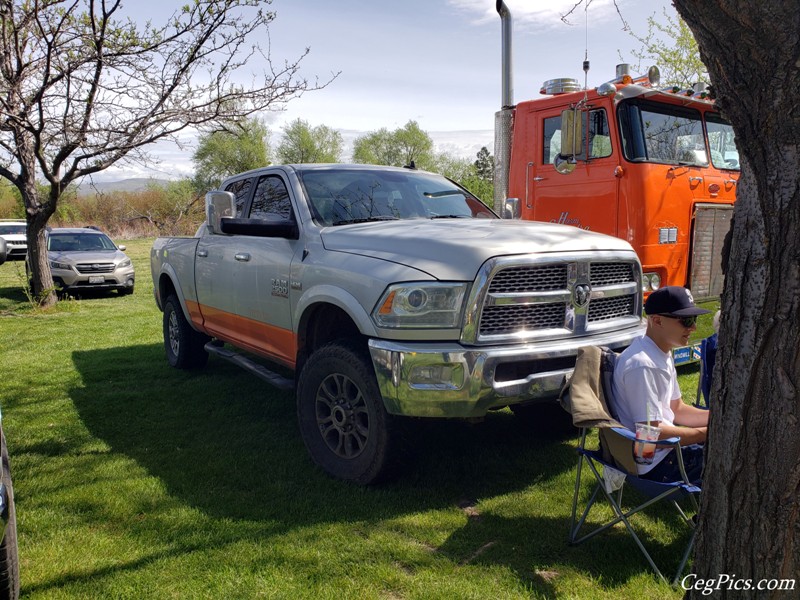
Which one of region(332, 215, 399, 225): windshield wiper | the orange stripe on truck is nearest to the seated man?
region(332, 215, 399, 225): windshield wiper

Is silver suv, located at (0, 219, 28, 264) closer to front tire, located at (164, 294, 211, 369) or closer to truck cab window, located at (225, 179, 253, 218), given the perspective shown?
front tire, located at (164, 294, 211, 369)

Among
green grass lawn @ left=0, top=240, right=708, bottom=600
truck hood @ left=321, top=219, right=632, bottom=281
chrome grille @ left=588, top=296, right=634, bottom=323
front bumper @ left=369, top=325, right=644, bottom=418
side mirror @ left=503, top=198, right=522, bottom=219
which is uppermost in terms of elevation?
side mirror @ left=503, top=198, right=522, bottom=219

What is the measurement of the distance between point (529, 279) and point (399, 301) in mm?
761

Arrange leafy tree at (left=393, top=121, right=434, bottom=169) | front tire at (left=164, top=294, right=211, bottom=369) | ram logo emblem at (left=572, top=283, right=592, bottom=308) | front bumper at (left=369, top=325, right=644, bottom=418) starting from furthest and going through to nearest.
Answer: leafy tree at (left=393, top=121, right=434, bottom=169) → front tire at (left=164, top=294, right=211, bottom=369) → ram logo emblem at (left=572, top=283, right=592, bottom=308) → front bumper at (left=369, top=325, right=644, bottom=418)

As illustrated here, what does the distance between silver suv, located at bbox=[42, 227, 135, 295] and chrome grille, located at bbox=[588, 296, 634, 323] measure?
1310 cm

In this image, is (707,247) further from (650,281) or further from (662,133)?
(662,133)

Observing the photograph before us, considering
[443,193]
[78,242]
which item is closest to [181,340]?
[443,193]

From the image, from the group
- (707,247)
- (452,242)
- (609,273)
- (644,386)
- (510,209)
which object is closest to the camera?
(644,386)

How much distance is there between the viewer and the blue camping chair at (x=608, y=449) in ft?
10.2

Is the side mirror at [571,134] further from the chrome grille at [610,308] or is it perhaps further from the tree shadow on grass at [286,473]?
the tree shadow on grass at [286,473]

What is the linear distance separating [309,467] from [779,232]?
3282 millimetres

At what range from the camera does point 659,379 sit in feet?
10.9

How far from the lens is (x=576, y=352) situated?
3895mm

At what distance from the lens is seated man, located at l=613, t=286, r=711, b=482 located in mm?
3275
